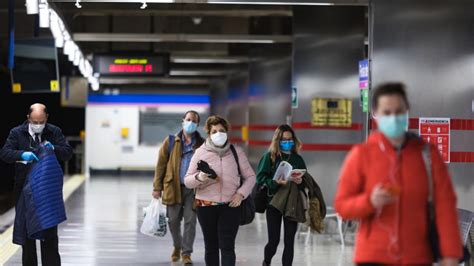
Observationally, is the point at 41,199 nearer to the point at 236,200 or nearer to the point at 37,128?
the point at 37,128

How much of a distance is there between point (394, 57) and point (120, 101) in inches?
926

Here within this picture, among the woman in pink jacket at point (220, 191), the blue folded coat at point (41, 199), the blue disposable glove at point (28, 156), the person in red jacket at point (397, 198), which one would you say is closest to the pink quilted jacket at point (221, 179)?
the woman in pink jacket at point (220, 191)

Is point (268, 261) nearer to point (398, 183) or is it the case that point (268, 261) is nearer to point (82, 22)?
point (398, 183)

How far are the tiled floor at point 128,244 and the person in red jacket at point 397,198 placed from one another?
6197 millimetres

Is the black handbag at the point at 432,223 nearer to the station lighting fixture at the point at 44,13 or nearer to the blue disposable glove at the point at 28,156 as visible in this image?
the blue disposable glove at the point at 28,156

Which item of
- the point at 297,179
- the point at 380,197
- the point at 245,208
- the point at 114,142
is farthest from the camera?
the point at 114,142

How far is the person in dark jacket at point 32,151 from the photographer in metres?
8.41

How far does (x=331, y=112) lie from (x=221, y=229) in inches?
297

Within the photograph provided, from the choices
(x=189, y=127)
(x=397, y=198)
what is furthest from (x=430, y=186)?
(x=189, y=127)

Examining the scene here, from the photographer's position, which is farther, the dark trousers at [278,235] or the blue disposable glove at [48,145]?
the dark trousers at [278,235]

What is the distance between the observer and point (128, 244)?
41.3 ft

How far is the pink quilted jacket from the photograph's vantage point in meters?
8.38

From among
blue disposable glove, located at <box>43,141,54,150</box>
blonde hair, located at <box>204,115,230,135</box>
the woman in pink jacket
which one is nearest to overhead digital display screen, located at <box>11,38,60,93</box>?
blue disposable glove, located at <box>43,141,54,150</box>

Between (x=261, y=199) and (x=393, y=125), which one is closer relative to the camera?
(x=393, y=125)
